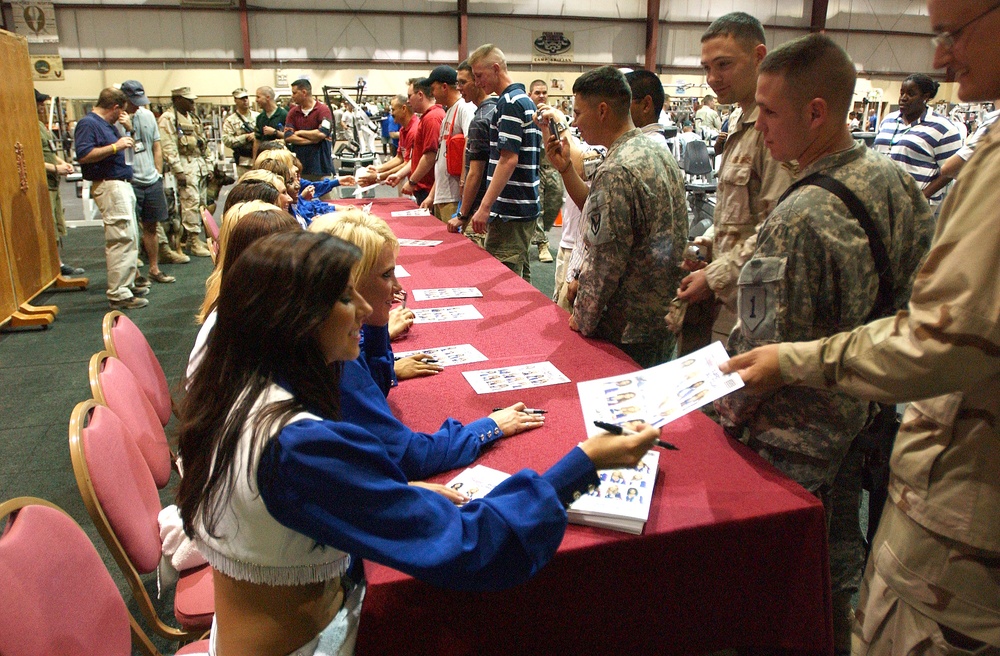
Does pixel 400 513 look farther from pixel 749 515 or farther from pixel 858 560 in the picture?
pixel 858 560

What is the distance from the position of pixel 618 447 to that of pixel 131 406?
55.4 inches

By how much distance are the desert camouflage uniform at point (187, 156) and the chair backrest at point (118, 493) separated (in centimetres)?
618

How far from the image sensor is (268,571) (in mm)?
1032

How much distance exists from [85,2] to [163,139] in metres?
9.84

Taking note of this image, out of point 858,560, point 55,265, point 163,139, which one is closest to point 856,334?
point 858,560

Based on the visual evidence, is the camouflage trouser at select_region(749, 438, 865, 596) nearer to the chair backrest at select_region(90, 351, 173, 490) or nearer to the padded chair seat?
the padded chair seat

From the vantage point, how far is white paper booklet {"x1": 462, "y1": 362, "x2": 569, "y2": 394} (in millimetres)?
1961

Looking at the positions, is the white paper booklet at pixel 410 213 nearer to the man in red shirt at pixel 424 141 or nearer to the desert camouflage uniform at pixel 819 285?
the man in red shirt at pixel 424 141

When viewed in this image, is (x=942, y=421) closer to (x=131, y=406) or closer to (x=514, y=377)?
(x=514, y=377)

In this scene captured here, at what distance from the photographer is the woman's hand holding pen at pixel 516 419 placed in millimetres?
1649

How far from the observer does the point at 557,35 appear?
16422 millimetres

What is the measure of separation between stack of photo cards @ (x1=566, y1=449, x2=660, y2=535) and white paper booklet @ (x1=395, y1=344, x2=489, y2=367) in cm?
85

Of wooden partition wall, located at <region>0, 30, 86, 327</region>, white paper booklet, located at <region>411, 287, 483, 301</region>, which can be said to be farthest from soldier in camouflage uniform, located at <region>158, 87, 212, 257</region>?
white paper booklet, located at <region>411, 287, 483, 301</region>

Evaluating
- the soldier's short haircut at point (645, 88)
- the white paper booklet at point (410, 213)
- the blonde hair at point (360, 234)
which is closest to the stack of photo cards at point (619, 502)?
the blonde hair at point (360, 234)
